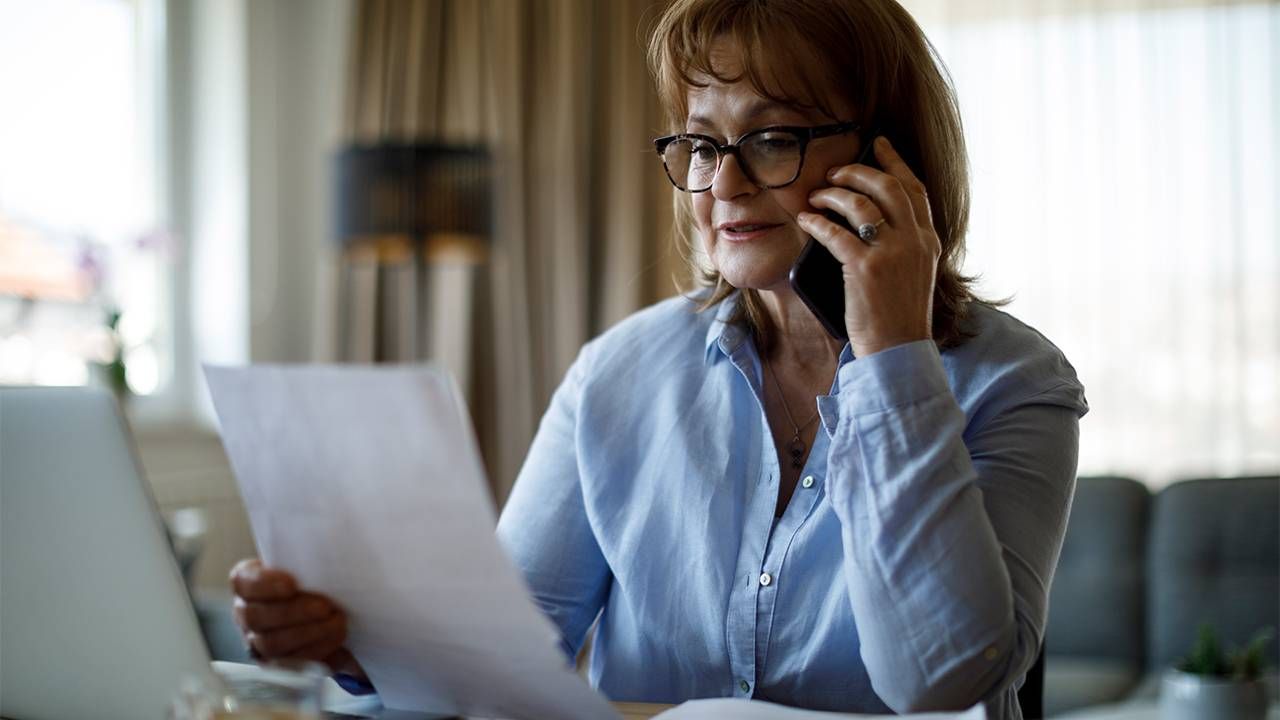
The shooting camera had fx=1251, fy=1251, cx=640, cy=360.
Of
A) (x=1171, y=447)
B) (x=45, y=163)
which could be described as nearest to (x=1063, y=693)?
(x=1171, y=447)

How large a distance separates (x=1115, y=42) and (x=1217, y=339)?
0.86 m

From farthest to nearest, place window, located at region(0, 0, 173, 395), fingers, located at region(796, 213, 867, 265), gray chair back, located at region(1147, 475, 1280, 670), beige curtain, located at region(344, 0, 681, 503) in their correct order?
beige curtain, located at region(344, 0, 681, 503)
window, located at region(0, 0, 173, 395)
gray chair back, located at region(1147, 475, 1280, 670)
fingers, located at region(796, 213, 867, 265)

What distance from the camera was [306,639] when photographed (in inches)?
35.0

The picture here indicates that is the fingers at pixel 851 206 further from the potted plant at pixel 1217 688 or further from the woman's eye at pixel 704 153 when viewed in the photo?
the potted plant at pixel 1217 688

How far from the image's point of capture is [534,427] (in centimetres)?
385

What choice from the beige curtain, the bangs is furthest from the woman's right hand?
the beige curtain

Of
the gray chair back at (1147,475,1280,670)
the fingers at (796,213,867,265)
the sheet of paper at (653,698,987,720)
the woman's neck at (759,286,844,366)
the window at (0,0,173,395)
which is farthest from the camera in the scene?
the window at (0,0,173,395)

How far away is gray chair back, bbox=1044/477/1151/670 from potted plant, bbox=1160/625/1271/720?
1.66m

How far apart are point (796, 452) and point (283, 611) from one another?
20.7 inches

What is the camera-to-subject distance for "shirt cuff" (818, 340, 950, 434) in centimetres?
98

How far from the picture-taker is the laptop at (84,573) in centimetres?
81

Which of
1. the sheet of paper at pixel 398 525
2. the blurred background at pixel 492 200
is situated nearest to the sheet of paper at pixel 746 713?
the sheet of paper at pixel 398 525

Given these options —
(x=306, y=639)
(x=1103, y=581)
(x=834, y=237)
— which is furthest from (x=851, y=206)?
(x=1103, y=581)

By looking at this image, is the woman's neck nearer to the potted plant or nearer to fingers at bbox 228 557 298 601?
the potted plant
